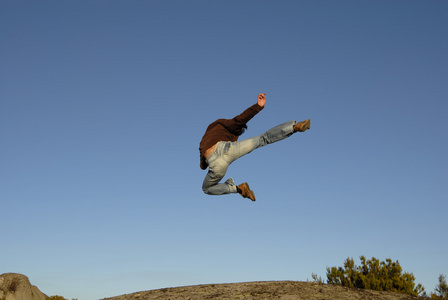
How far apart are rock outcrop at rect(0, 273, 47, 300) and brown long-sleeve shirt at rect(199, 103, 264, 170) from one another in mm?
10935

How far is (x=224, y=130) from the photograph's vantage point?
10719 mm

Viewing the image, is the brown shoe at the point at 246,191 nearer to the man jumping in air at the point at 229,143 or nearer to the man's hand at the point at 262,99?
the man jumping in air at the point at 229,143

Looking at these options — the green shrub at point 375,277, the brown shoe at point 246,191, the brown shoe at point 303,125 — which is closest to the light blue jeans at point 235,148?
the brown shoe at point 303,125

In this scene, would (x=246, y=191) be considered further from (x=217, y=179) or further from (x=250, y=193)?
(x=217, y=179)

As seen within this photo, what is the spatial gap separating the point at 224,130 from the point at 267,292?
5.26 meters

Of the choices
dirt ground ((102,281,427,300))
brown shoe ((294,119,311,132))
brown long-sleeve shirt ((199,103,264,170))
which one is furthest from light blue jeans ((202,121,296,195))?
dirt ground ((102,281,427,300))

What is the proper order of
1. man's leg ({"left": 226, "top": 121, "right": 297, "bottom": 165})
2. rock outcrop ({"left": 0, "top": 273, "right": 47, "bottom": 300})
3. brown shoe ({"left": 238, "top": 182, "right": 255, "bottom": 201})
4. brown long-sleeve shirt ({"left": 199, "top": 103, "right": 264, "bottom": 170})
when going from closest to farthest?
man's leg ({"left": 226, "top": 121, "right": 297, "bottom": 165})
brown long-sleeve shirt ({"left": 199, "top": 103, "right": 264, "bottom": 170})
brown shoe ({"left": 238, "top": 182, "right": 255, "bottom": 201})
rock outcrop ({"left": 0, "top": 273, "right": 47, "bottom": 300})

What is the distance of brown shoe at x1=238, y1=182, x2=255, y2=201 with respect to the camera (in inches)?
428

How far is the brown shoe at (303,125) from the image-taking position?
9.68 m

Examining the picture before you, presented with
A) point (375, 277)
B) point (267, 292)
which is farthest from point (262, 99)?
point (375, 277)

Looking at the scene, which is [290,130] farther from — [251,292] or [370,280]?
[370,280]

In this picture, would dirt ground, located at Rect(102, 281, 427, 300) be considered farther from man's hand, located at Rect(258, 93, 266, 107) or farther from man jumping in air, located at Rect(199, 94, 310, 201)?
man's hand, located at Rect(258, 93, 266, 107)

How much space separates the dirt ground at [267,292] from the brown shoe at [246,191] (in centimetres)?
335

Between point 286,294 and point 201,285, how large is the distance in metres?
3.17
